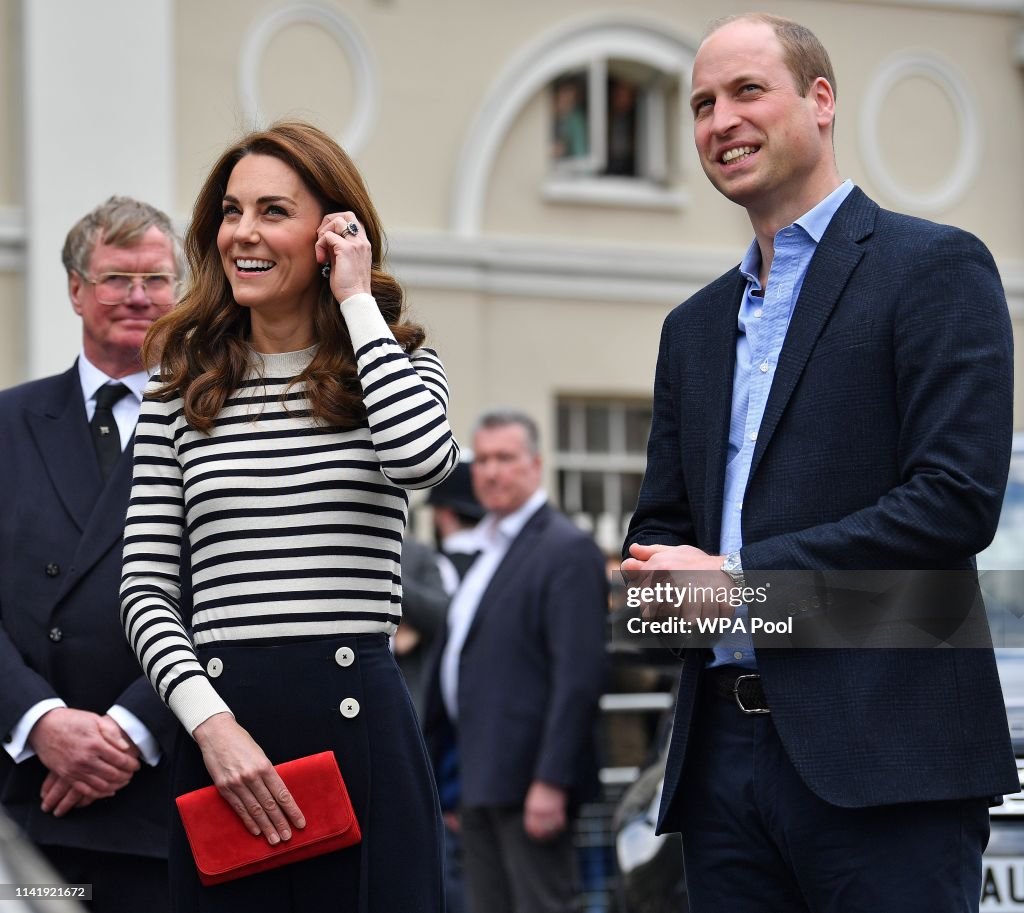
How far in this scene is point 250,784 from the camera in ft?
10.2

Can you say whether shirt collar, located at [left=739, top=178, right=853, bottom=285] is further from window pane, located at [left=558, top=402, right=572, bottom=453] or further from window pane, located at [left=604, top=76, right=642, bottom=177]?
window pane, located at [left=604, top=76, right=642, bottom=177]

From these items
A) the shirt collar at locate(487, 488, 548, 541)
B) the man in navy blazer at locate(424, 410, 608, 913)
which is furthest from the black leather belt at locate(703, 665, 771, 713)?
the shirt collar at locate(487, 488, 548, 541)

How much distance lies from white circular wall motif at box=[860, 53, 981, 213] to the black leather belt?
50.9ft

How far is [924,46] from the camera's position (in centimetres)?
1831

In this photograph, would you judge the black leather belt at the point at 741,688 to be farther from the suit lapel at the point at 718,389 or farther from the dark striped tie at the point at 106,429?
the dark striped tie at the point at 106,429

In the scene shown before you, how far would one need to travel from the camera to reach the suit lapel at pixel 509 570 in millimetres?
7289

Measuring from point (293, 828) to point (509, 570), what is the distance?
4.24m

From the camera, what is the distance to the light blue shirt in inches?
125

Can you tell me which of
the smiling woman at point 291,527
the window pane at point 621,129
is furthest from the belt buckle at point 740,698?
A: the window pane at point 621,129

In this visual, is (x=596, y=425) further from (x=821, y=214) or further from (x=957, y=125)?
(x=821, y=214)

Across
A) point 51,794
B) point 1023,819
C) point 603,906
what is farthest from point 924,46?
point 51,794

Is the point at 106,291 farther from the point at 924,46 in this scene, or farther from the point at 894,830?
the point at 924,46

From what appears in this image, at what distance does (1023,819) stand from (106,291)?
2567 millimetres

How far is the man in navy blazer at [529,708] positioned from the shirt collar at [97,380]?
3044mm
